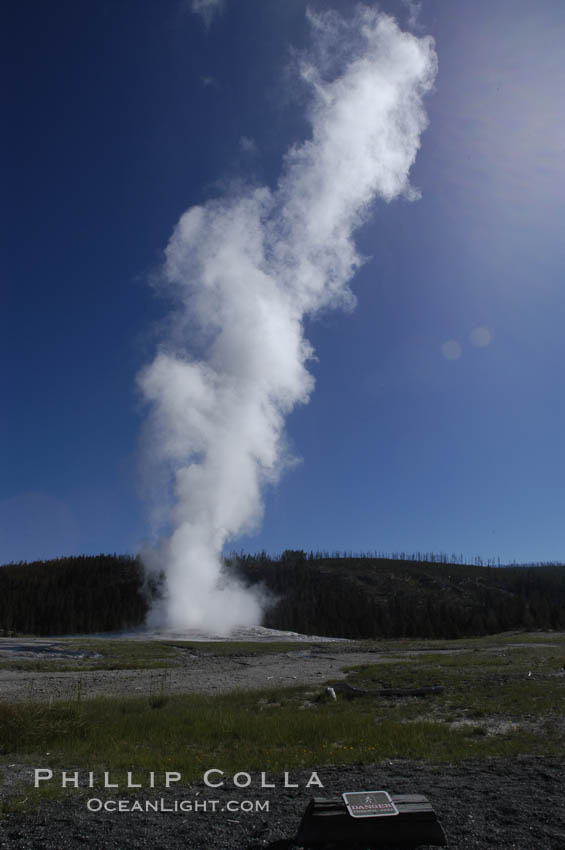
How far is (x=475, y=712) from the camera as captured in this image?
17.5 meters

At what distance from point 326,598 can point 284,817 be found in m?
143

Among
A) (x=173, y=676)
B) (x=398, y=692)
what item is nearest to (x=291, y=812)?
(x=398, y=692)

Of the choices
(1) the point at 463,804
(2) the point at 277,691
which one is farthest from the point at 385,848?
(2) the point at 277,691

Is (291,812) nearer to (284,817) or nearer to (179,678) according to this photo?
(284,817)

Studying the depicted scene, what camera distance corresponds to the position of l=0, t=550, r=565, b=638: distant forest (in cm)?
11981

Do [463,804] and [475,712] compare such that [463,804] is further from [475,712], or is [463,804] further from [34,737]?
[475,712]

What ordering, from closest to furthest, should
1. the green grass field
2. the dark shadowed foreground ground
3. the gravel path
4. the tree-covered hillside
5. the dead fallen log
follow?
the dark shadowed foreground ground
the green grass field
the dead fallen log
the gravel path
the tree-covered hillside

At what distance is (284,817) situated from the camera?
7547 mm

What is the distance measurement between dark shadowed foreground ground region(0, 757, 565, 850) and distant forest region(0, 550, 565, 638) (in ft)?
343

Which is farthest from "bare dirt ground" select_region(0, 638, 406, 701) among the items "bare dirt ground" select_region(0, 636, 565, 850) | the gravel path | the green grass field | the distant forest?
the distant forest

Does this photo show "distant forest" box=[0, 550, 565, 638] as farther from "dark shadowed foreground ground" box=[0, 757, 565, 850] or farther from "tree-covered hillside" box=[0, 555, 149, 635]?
"dark shadowed foreground ground" box=[0, 757, 565, 850]

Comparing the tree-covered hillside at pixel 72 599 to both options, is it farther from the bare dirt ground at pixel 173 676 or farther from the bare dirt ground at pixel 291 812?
the bare dirt ground at pixel 291 812

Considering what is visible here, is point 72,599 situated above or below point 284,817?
below

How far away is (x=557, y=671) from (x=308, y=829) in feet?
92.4
